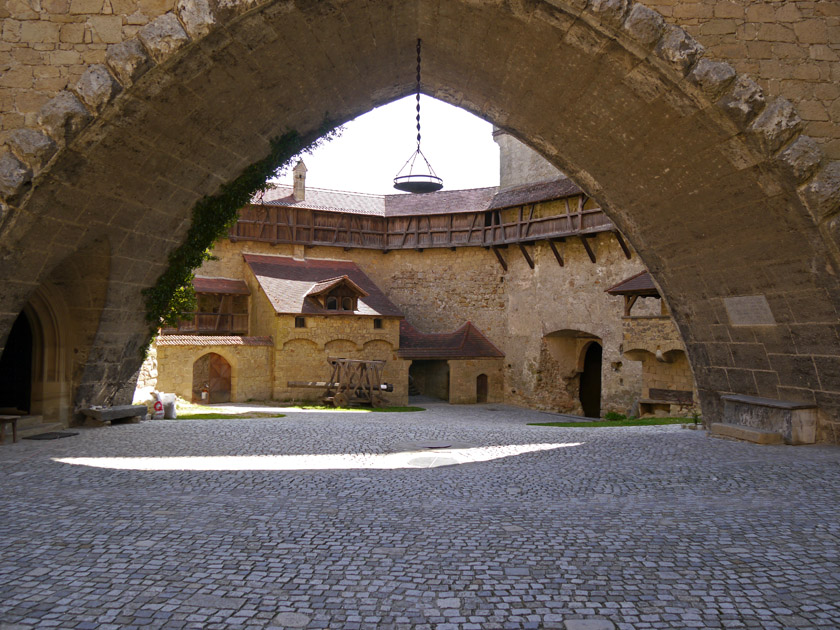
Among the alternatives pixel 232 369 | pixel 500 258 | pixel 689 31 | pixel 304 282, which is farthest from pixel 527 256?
pixel 689 31

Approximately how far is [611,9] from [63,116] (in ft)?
19.2

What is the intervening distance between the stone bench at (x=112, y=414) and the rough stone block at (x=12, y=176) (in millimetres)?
4766

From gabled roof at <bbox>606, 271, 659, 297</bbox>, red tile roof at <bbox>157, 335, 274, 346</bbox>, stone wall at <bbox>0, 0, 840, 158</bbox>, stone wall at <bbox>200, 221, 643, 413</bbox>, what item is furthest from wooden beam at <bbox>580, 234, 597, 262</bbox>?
stone wall at <bbox>0, 0, 840, 158</bbox>

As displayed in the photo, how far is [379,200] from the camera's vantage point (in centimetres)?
3228

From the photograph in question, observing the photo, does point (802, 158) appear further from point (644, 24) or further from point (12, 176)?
point (12, 176)

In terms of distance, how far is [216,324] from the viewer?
90.7 feet

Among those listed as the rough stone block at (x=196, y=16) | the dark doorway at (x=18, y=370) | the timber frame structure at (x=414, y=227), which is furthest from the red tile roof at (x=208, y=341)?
the rough stone block at (x=196, y=16)

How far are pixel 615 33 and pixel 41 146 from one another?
20.4 feet

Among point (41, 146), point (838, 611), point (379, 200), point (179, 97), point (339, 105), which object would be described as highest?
point (379, 200)

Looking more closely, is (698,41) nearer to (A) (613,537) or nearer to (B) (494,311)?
(A) (613,537)

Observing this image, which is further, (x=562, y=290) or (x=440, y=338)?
(x=440, y=338)

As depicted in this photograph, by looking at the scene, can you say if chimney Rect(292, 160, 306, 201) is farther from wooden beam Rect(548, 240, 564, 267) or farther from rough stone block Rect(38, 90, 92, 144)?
rough stone block Rect(38, 90, 92, 144)

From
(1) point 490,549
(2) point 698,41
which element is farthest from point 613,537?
(2) point 698,41

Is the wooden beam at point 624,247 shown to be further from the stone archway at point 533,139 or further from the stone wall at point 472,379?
the stone archway at point 533,139
